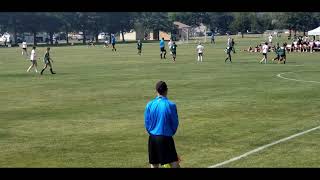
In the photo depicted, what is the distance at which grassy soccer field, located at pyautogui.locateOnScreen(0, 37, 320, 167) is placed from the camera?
12555 mm

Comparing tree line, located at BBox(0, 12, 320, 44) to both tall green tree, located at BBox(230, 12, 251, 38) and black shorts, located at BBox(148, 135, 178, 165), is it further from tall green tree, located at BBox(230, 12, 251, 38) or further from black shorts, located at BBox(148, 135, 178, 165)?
black shorts, located at BBox(148, 135, 178, 165)

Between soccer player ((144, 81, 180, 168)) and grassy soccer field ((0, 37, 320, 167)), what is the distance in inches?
110

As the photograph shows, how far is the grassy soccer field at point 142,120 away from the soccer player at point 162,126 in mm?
2793

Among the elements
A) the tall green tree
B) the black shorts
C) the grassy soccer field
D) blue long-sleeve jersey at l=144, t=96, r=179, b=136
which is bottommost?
the grassy soccer field

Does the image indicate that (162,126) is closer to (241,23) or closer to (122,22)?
(122,22)

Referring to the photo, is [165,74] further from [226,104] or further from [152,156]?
[152,156]

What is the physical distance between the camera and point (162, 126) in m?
8.85

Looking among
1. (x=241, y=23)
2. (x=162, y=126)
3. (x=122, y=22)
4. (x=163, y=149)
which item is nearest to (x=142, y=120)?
(x=163, y=149)

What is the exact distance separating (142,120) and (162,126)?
29.3ft

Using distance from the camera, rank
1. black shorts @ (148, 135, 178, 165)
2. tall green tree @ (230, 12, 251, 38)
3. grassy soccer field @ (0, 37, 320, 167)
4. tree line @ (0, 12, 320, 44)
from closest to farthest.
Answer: black shorts @ (148, 135, 178, 165) < grassy soccer field @ (0, 37, 320, 167) < tree line @ (0, 12, 320, 44) < tall green tree @ (230, 12, 251, 38)

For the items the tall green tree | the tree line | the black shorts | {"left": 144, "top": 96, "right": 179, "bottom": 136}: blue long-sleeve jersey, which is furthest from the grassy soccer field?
the tall green tree

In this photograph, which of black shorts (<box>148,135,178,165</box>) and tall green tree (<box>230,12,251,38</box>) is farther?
tall green tree (<box>230,12,251,38</box>)
